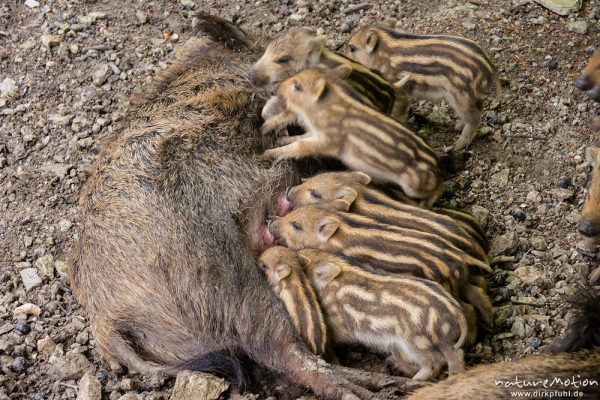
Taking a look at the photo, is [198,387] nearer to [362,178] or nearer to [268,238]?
[268,238]

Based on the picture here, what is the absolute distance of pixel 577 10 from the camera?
18.5ft

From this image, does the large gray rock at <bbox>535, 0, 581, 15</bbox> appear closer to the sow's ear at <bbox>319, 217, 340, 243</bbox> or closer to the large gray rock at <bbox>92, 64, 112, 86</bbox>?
the sow's ear at <bbox>319, 217, 340, 243</bbox>

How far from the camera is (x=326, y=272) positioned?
3.83 metres

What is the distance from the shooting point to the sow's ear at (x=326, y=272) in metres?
3.80

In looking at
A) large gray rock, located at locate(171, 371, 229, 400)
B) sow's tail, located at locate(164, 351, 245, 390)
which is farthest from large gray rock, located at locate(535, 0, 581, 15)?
large gray rock, located at locate(171, 371, 229, 400)

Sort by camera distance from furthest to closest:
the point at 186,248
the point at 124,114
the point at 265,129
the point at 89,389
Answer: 1. the point at 124,114
2. the point at 265,129
3. the point at 186,248
4. the point at 89,389

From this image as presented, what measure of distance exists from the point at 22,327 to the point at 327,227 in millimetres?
1779

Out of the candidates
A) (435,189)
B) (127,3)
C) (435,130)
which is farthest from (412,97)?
(127,3)

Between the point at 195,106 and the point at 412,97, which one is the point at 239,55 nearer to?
the point at 195,106

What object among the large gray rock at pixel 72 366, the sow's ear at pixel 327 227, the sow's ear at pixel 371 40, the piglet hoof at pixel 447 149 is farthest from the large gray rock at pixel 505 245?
the large gray rock at pixel 72 366

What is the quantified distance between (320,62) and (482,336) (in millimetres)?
1833

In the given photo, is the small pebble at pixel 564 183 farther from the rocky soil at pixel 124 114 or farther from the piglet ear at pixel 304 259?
the piglet ear at pixel 304 259

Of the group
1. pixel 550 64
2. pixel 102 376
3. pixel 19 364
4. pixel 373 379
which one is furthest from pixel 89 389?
pixel 550 64

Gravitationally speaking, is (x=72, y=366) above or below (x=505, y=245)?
below
